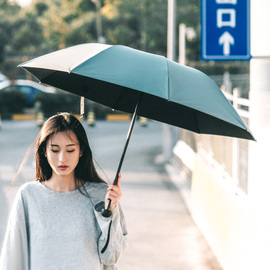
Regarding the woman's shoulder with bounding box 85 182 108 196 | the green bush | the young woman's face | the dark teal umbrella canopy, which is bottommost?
the woman's shoulder with bounding box 85 182 108 196

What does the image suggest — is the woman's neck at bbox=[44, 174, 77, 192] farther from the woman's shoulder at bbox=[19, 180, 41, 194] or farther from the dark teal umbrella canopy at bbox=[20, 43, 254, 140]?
the dark teal umbrella canopy at bbox=[20, 43, 254, 140]

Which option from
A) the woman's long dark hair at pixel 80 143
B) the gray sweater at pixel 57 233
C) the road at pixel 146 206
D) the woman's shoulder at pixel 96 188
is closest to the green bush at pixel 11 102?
the road at pixel 146 206

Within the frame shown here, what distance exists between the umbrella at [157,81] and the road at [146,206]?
535mm

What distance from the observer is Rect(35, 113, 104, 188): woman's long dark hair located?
9.80 feet

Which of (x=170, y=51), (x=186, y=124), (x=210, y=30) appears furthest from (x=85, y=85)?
(x=170, y=51)

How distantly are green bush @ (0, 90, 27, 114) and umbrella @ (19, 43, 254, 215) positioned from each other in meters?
23.4

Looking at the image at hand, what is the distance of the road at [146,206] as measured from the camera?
22.7 ft

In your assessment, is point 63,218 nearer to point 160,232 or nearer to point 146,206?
point 160,232

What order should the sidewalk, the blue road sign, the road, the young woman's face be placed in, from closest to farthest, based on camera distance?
1. the young woman's face
2. the blue road sign
3. the sidewalk
4. the road

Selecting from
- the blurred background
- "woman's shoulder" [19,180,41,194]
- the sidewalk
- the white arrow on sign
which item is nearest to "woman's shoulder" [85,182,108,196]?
"woman's shoulder" [19,180,41,194]

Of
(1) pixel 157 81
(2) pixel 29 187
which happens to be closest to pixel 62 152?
(2) pixel 29 187

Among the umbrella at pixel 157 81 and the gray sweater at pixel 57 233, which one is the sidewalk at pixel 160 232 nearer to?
the umbrella at pixel 157 81

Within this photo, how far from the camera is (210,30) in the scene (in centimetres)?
643

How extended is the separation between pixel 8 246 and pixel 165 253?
177 inches
